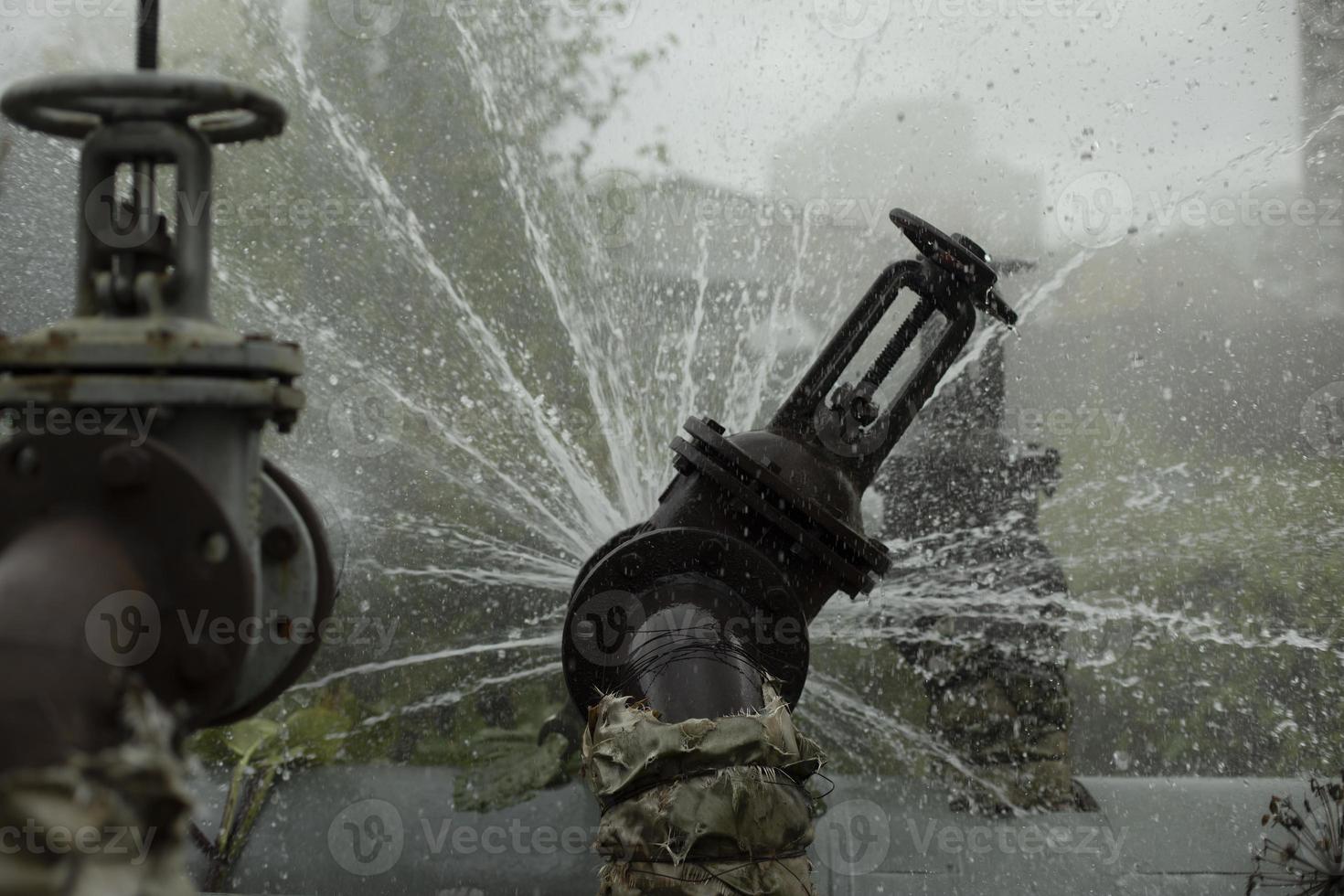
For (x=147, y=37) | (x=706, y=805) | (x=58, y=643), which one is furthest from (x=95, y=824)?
(x=706, y=805)

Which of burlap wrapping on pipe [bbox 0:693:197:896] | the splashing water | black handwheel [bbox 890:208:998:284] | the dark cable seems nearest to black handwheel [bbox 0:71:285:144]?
the dark cable

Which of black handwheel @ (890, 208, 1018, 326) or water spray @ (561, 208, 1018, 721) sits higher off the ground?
black handwheel @ (890, 208, 1018, 326)

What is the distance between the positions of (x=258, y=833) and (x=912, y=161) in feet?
13.2

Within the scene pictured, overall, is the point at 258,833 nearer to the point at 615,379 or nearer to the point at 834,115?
the point at 615,379

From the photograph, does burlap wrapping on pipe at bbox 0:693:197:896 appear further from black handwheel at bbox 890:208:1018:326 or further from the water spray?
black handwheel at bbox 890:208:1018:326

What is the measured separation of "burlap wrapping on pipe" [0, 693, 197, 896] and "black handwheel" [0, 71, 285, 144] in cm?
70

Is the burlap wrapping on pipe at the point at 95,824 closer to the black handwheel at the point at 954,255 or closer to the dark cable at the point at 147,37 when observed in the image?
the dark cable at the point at 147,37

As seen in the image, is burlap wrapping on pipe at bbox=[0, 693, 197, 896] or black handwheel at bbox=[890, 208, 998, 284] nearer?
burlap wrapping on pipe at bbox=[0, 693, 197, 896]

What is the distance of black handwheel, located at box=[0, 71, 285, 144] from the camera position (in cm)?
130

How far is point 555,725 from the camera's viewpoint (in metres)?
4.26

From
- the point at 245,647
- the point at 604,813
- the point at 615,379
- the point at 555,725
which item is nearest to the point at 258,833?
the point at 555,725

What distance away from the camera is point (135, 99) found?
1330 millimetres

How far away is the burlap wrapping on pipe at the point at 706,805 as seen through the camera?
191cm

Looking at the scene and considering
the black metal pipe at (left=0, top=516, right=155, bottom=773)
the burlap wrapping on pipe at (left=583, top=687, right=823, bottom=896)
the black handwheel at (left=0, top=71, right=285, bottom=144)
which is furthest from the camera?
the burlap wrapping on pipe at (left=583, top=687, right=823, bottom=896)
